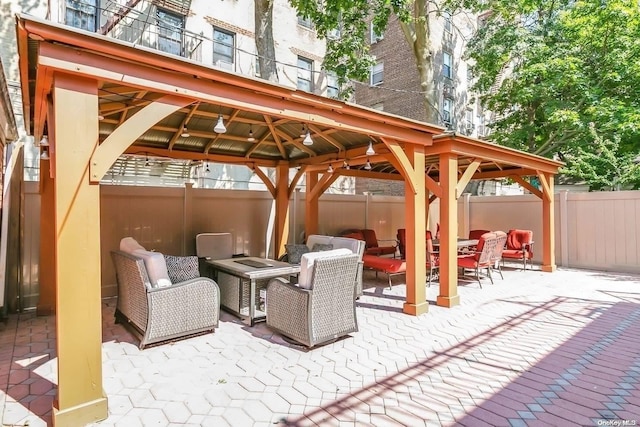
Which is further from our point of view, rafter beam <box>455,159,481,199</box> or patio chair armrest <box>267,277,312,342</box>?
rafter beam <box>455,159,481,199</box>

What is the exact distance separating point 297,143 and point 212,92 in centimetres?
356

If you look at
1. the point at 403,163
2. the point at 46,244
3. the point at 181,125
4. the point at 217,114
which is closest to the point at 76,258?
the point at 217,114

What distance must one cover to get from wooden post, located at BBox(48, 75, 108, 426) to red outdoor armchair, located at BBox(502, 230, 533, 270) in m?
8.72

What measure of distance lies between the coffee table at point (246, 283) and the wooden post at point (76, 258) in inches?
87.7

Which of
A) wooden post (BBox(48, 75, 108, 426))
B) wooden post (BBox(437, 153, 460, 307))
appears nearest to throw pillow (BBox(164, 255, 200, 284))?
wooden post (BBox(48, 75, 108, 426))

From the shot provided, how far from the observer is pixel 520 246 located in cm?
920

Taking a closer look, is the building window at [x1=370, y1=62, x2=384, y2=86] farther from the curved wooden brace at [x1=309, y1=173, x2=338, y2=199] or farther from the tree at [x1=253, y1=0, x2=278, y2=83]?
the curved wooden brace at [x1=309, y1=173, x2=338, y2=199]

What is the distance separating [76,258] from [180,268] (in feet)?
5.47

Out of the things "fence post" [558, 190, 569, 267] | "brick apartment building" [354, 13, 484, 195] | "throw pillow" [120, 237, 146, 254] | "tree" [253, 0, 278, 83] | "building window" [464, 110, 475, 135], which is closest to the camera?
"throw pillow" [120, 237, 146, 254]

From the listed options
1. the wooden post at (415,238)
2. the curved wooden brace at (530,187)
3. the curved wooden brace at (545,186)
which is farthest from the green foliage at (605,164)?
the wooden post at (415,238)

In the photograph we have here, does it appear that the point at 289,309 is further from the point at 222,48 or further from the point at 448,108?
the point at 448,108

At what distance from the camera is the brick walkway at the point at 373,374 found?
8.99ft

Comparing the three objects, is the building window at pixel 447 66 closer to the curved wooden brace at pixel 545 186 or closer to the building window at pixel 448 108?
the building window at pixel 448 108

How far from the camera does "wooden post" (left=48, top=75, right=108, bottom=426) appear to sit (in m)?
2.58
